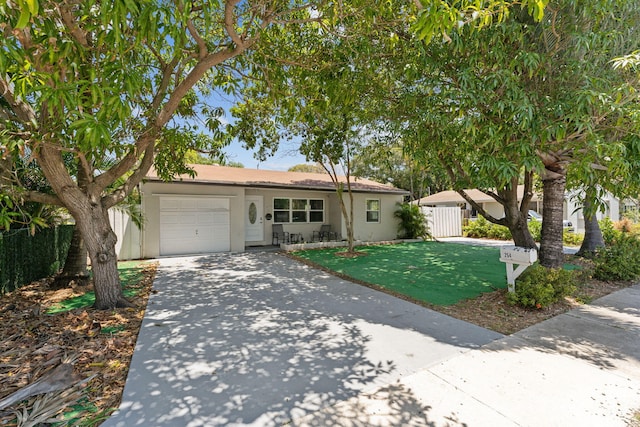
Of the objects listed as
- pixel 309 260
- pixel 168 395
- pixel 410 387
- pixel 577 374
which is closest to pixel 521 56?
pixel 577 374

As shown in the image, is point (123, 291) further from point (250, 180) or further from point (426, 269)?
point (426, 269)

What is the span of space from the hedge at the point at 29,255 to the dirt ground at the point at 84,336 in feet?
0.98

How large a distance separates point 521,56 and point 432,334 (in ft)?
14.0

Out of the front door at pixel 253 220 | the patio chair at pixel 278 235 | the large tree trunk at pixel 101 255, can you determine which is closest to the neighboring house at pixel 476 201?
the patio chair at pixel 278 235

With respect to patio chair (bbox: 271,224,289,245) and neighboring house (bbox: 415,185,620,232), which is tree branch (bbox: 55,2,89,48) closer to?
patio chair (bbox: 271,224,289,245)

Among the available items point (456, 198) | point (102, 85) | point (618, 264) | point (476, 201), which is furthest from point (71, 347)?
point (456, 198)

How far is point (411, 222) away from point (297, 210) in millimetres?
6055

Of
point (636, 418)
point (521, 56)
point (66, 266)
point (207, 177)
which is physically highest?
point (521, 56)

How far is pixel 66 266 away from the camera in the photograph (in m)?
6.59

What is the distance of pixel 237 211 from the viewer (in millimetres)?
11656

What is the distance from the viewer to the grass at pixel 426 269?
20.9 ft

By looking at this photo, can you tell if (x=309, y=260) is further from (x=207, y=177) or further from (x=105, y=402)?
(x=105, y=402)

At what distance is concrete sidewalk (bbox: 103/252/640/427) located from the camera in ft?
8.41

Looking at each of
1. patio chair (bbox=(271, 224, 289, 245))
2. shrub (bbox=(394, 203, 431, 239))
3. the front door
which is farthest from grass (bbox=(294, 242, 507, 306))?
shrub (bbox=(394, 203, 431, 239))
